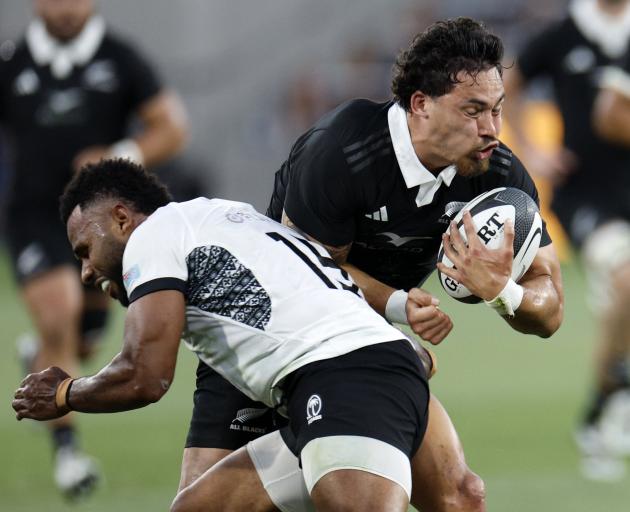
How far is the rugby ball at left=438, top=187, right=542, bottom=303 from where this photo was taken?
4852 mm

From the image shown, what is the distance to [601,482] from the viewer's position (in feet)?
25.7

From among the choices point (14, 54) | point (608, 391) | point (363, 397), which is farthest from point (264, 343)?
point (14, 54)

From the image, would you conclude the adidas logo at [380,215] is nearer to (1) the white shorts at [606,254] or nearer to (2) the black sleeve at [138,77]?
(1) the white shorts at [606,254]

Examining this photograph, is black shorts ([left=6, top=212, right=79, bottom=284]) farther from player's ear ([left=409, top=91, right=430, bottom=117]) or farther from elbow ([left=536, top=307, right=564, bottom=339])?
elbow ([left=536, top=307, right=564, bottom=339])

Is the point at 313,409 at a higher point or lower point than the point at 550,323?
higher

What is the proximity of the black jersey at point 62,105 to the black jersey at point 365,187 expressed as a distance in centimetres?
384

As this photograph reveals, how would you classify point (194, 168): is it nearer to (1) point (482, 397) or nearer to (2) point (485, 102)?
(1) point (482, 397)

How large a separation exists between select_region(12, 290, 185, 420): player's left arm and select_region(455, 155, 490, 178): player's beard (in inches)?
46.7

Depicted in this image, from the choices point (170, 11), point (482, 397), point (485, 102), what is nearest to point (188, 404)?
point (482, 397)

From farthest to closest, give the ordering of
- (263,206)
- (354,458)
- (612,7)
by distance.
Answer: (263,206) → (612,7) → (354,458)

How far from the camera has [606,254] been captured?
8648mm

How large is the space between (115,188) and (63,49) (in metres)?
4.26

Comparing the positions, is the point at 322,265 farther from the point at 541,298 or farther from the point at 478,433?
the point at 478,433

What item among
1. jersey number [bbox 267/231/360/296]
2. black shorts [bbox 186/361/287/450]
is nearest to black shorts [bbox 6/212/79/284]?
black shorts [bbox 186/361/287/450]
